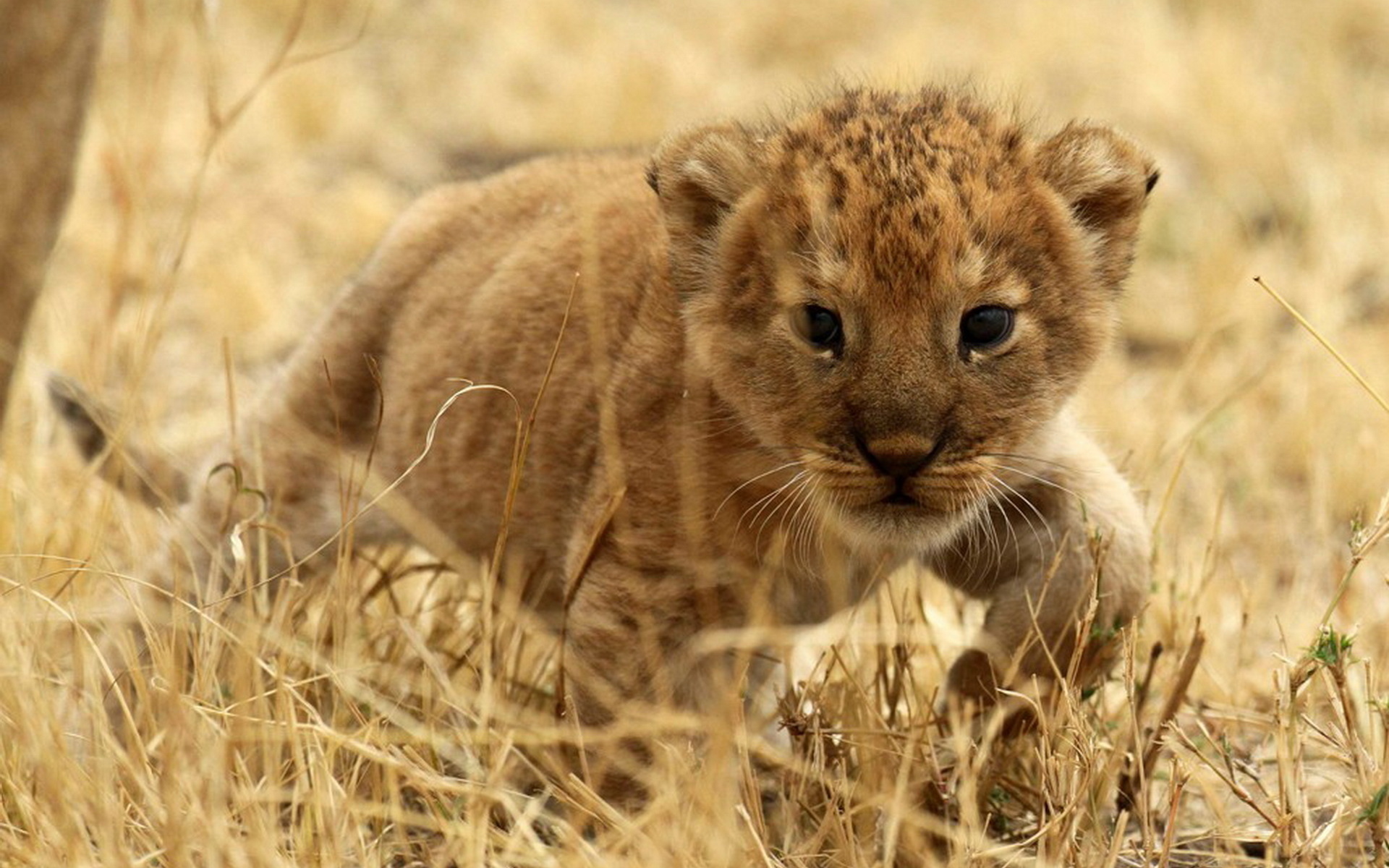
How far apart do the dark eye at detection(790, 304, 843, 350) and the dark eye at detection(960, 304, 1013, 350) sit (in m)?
0.27

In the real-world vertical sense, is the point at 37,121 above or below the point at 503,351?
above

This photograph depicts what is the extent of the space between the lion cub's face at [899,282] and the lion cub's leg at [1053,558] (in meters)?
0.22

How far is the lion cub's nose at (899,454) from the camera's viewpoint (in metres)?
3.49

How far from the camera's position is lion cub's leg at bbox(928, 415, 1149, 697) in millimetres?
3953

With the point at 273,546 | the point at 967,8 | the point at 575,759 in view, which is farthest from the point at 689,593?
the point at 967,8

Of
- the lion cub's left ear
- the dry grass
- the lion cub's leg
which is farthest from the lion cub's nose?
the lion cub's left ear

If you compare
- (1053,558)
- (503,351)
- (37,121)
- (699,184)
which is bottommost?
(1053,558)

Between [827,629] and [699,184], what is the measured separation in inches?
66.2

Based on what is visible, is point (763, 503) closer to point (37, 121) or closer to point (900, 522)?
point (900, 522)

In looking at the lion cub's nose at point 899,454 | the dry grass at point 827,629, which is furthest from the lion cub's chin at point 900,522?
the dry grass at point 827,629

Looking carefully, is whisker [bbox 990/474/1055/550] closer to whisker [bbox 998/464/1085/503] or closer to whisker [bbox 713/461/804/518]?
whisker [bbox 998/464/1085/503]

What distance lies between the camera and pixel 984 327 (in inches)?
144

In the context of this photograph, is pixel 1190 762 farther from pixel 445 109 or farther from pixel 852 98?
pixel 445 109

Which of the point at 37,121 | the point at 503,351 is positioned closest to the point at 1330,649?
the point at 503,351
